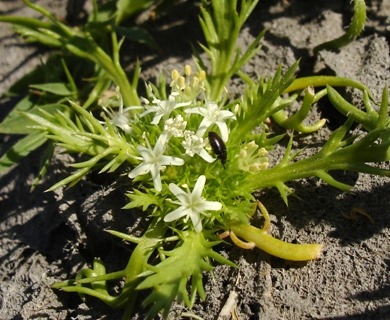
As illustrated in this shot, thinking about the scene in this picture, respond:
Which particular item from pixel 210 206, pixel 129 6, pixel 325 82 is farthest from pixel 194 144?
pixel 129 6

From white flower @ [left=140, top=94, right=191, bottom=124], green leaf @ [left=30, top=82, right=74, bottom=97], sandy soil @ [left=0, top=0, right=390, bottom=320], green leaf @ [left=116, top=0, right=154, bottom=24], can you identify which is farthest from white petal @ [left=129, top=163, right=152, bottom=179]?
green leaf @ [left=116, top=0, right=154, bottom=24]

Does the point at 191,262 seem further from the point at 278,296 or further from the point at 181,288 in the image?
the point at 278,296

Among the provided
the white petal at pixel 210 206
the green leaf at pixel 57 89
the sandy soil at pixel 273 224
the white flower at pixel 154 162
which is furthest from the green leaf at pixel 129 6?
the white petal at pixel 210 206

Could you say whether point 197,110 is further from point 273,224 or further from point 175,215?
Answer: point 273,224

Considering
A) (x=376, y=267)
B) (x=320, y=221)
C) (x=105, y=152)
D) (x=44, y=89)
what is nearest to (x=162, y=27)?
(x=44, y=89)

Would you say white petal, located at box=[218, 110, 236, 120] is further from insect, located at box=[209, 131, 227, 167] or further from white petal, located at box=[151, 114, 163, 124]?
white petal, located at box=[151, 114, 163, 124]

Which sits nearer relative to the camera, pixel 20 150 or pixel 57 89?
pixel 20 150

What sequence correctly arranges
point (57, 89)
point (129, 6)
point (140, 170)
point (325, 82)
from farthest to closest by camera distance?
1. point (129, 6)
2. point (57, 89)
3. point (325, 82)
4. point (140, 170)
